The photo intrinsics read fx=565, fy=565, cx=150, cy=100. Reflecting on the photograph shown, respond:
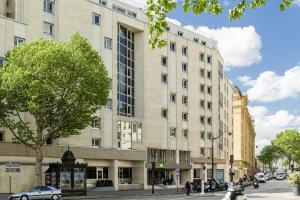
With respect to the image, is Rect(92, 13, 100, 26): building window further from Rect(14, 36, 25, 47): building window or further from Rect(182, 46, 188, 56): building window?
Rect(182, 46, 188, 56): building window

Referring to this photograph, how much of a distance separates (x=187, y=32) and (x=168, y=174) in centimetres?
2260

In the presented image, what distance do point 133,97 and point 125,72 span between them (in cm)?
374

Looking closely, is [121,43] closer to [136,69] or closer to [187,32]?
[136,69]

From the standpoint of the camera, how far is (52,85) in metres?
46.6

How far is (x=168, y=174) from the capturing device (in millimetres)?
80000

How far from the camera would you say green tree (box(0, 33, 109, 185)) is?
45844 mm

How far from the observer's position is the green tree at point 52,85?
45844 millimetres

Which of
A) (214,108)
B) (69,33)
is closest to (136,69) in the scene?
(69,33)

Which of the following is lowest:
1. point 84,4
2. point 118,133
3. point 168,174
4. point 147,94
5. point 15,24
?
point 168,174

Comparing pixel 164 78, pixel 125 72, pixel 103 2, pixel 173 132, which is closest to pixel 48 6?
pixel 103 2

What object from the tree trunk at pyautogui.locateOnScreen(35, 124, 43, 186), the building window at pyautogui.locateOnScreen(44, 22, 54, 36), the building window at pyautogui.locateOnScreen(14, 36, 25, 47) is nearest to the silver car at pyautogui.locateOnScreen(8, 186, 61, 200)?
the tree trunk at pyautogui.locateOnScreen(35, 124, 43, 186)

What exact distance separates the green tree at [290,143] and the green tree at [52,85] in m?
142

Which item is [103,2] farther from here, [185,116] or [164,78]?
[185,116]

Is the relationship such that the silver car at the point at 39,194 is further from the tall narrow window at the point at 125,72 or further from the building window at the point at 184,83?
the building window at the point at 184,83
